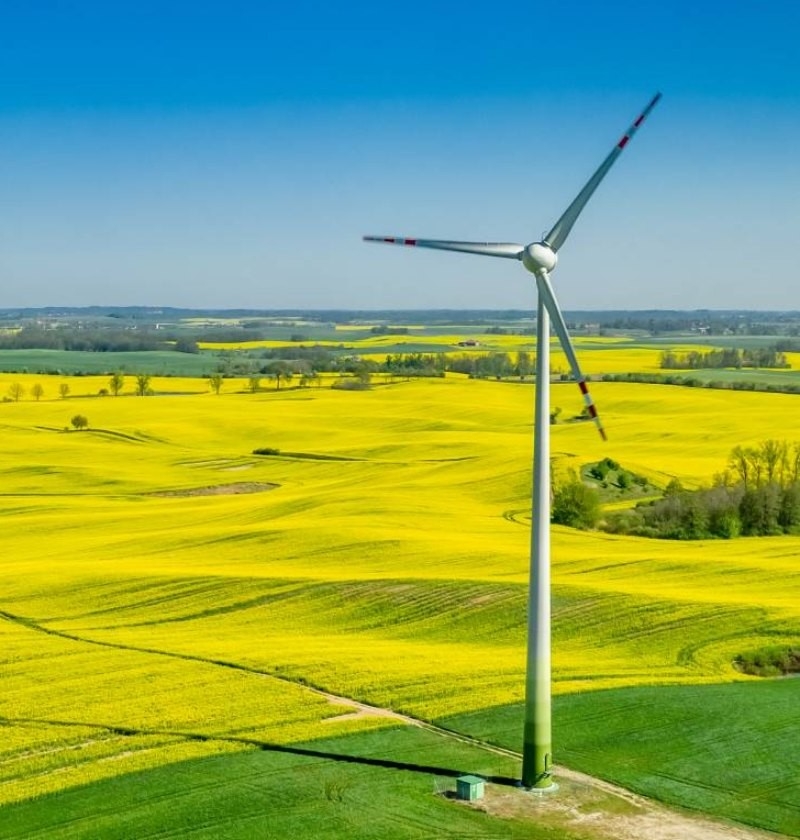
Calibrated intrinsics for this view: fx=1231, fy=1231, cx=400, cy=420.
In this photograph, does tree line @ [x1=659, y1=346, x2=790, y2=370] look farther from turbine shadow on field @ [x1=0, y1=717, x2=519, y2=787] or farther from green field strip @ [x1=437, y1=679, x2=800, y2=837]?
turbine shadow on field @ [x1=0, y1=717, x2=519, y2=787]

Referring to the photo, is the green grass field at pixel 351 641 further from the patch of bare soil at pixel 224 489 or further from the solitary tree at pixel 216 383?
the solitary tree at pixel 216 383

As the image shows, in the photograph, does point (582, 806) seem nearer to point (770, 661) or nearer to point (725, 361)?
point (770, 661)

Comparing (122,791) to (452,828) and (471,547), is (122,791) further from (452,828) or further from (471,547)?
(471,547)

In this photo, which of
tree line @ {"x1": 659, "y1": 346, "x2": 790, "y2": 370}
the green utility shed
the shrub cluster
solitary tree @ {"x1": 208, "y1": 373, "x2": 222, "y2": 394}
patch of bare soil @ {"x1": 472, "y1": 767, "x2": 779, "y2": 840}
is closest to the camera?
patch of bare soil @ {"x1": 472, "y1": 767, "x2": 779, "y2": 840}

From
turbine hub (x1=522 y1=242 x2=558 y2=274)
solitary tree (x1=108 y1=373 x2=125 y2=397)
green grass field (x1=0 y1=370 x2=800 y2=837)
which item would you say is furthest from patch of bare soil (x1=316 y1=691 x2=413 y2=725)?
solitary tree (x1=108 y1=373 x2=125 y2=397)

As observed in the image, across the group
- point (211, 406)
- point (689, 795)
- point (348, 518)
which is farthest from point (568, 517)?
point (211, 406)

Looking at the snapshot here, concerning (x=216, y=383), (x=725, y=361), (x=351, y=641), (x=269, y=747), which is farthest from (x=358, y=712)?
(x=725, y=361)
